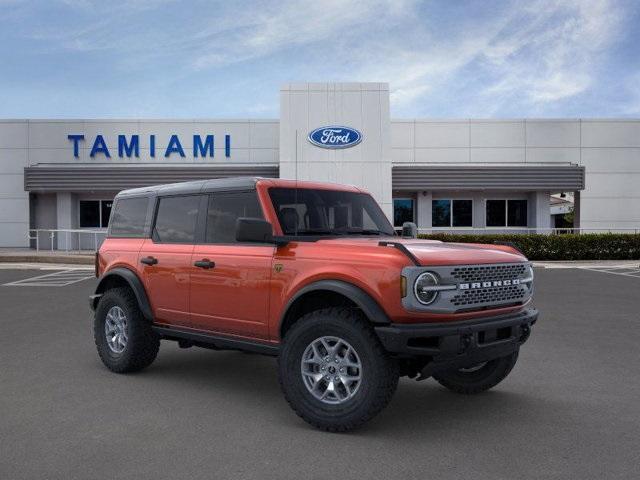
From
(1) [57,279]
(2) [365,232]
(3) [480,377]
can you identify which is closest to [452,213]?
(1) [57,279]

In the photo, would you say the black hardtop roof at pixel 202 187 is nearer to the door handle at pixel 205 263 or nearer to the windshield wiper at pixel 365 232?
the door handle at pixel 205 263

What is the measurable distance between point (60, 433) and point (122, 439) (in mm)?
507

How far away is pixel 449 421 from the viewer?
15.9ft

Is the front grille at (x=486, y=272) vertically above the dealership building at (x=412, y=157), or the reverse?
the dealership building at (x=412, y=157)

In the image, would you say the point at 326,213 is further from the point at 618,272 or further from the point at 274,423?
the point at 618,272

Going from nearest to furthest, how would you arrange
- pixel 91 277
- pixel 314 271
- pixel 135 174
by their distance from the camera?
pixel 314 271
pixel 91 277
pixel 135 174

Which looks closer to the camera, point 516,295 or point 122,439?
point 122,439

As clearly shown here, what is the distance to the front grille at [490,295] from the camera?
4500 millimetres

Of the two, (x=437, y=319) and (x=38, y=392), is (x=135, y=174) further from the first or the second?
(x=437, y=319)

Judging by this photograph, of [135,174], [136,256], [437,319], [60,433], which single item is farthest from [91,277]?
[437,319]

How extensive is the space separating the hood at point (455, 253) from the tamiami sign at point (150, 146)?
24.8 meters

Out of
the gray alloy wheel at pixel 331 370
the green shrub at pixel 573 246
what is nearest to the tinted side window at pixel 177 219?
the gray alloy wheel at pixel 331 370

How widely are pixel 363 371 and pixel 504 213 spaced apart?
26968 mm

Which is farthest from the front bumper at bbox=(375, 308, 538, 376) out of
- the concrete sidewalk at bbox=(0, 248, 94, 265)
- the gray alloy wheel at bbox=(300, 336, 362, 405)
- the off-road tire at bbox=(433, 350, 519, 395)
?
the concrete sidewalk at bbox=(0, 248, 94, 265)
